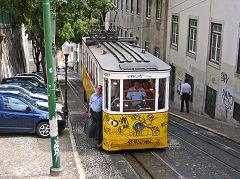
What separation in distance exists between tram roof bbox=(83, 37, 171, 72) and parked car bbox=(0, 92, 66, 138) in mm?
2594

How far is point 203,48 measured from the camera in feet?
70.9

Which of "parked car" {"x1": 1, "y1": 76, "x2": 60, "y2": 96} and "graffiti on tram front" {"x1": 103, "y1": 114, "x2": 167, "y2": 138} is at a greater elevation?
→ "graffiti on tram front" {"x1": 103, "y1": 114, "x2": 167, "y2": 138}

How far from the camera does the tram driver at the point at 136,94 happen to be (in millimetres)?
11944

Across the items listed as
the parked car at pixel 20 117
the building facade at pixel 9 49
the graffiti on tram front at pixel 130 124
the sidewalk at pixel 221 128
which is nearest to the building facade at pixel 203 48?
the sidewalk at pixel 221 128

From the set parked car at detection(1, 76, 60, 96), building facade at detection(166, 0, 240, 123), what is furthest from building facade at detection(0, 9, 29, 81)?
building facade at detection(166, 0, 240, 123)

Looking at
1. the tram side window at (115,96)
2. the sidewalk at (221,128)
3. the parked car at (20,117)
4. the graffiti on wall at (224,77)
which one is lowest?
the sidewalk at (221,128)

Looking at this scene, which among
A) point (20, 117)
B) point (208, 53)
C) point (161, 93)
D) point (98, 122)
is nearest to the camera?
point (161, 93)

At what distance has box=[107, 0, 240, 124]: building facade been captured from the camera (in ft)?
59.5

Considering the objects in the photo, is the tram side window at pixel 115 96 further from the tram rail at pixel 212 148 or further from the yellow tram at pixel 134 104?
the tram rail at pixel 212 148

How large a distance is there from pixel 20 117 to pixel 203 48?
37.1 feet

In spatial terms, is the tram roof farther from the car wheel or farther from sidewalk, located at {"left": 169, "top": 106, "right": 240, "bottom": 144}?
sidewalk, located at {"left": 169, "top": 106, "right": 240, "bottom": 144}

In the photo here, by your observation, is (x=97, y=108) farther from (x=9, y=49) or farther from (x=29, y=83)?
(x=9, y=49)

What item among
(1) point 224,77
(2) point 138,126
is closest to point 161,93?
(2) point 138,126

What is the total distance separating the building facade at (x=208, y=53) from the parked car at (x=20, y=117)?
8236mm
